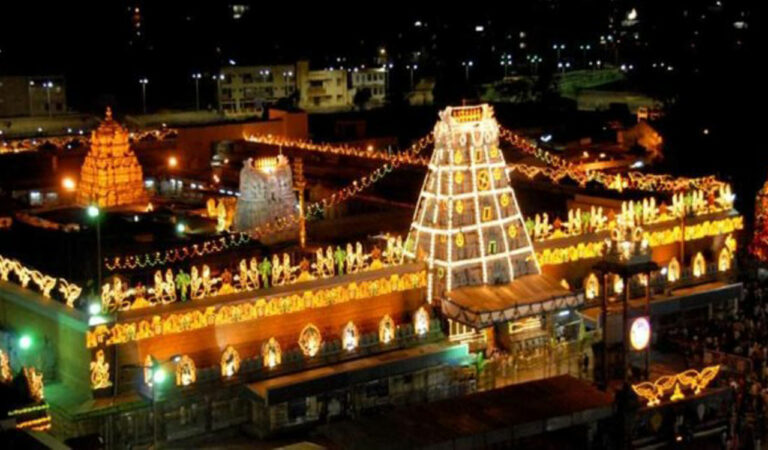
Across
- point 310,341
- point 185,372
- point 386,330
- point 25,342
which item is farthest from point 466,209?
point 25,342

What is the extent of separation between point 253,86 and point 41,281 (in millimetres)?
55591

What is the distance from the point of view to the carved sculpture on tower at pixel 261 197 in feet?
113

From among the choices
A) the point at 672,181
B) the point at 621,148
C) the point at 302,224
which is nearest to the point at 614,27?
the point at 621,148

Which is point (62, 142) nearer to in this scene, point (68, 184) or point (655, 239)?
point (68, 184)

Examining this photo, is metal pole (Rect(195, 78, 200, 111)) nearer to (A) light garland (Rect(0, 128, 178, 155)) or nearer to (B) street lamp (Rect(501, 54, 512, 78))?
(A) light garland (Rect(0, 128, 178, 155))

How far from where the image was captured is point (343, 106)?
265 ft

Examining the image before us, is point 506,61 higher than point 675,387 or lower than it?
higher

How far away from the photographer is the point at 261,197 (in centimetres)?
3431

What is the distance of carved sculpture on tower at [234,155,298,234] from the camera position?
34312mm

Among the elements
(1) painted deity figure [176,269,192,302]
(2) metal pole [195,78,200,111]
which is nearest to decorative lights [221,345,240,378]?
(1) painted deity figure [176,269,192,302]

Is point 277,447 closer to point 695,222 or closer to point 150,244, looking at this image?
point 150,244

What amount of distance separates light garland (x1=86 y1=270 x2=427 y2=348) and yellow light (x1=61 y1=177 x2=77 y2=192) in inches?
852

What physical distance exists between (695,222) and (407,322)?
34.3ft

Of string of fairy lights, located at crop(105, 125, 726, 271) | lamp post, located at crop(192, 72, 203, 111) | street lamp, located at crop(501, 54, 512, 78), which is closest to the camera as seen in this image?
string of fairy lights, located at crop(105, 125, 726, 271)
